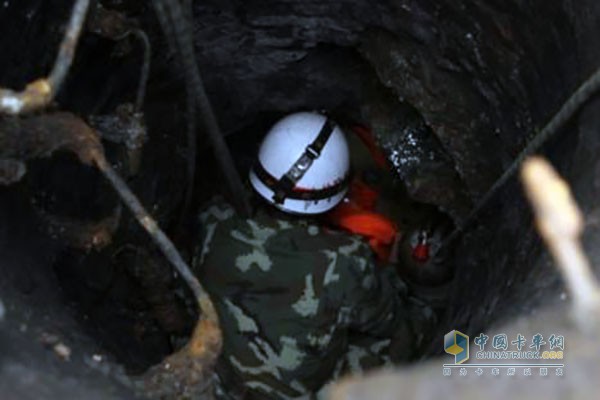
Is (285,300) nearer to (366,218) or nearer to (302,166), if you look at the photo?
(302,166)

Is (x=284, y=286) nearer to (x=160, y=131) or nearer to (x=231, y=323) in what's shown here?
(x=231, y=323)

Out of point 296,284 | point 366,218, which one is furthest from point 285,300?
point 366,218

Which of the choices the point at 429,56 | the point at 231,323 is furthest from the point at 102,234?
the point at 429,56

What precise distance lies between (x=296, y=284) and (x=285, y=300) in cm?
8

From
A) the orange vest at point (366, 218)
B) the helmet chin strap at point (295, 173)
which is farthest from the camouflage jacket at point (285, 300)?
the orange vest at point (366, 218)

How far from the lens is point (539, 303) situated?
1773 millimetres

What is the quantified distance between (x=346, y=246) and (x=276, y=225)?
287mm

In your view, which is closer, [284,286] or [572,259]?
[572,259]

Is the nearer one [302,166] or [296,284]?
[296,284]

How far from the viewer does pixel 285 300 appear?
3.29 meters

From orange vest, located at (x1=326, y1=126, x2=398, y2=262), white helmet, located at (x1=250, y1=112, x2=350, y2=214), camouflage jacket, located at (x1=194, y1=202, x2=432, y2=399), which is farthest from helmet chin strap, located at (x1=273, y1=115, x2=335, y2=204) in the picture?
orange vest, located at (x1=326, y1=126, x2=398, y2=262)

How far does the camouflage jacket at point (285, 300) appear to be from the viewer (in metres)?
3.28

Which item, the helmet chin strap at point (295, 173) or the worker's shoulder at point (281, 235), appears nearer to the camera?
the worker's shoulder at point (281, 235)

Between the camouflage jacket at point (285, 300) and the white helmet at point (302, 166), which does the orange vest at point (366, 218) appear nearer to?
the white helmet at point (302, 166)
